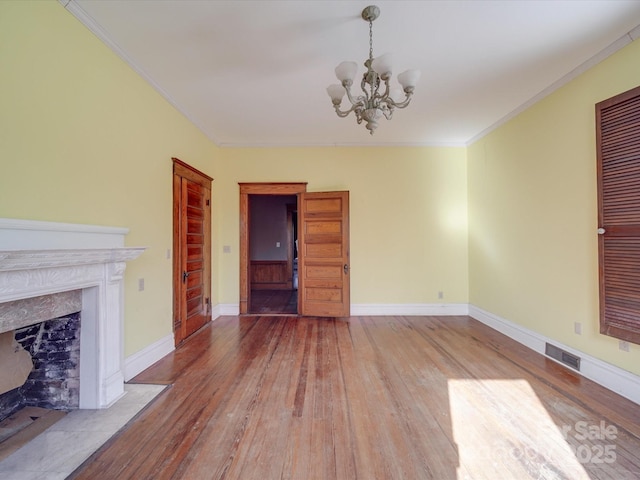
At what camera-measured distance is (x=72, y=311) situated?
1.94 metres

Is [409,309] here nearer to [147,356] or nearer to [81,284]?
[147,356]

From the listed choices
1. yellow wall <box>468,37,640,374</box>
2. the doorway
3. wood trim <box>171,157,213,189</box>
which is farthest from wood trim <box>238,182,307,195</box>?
yellow wall <box>468,37,640,374</box>

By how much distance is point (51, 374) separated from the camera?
6.65 ft

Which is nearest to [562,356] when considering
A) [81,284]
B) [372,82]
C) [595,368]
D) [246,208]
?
[595,368]

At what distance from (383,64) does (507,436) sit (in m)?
2.68

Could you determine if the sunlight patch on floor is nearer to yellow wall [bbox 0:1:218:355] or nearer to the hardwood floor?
the hardwood floor

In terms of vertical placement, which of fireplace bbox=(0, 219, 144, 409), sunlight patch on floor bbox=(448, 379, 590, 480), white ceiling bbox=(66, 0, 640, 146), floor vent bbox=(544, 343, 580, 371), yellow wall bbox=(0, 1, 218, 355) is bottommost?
sunlight patch on floor bbox=(448, 379, 590, 480)

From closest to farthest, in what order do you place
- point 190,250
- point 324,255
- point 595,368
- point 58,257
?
1. point 58,257
2. point 595,368
3. point 190,250
4. point 324,255

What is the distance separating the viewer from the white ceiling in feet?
6.48

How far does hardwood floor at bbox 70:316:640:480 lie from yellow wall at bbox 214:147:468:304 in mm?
1513

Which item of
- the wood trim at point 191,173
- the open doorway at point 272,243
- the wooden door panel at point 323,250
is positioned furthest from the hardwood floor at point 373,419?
the open doorway at point 272,243

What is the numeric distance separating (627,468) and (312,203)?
403 cm

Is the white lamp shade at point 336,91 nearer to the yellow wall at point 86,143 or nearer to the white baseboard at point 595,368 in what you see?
the yellow wall at point 86,143

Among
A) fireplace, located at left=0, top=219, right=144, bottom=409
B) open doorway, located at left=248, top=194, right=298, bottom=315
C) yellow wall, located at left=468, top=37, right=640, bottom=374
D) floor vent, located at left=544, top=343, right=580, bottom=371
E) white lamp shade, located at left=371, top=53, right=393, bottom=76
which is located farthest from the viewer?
open doorway, located at left=248, top=194, right=298, bottom=315
